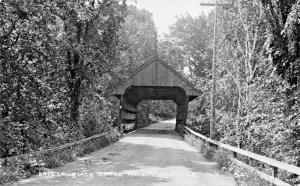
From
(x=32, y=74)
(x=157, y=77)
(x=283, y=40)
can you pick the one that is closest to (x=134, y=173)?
(x=32, y=74)

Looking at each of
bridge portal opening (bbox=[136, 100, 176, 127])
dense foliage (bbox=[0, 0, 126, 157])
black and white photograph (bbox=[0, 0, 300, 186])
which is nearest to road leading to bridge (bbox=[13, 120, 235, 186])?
black and white photograph (bbox=[0, 0, 300, 186])

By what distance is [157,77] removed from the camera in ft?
97.2

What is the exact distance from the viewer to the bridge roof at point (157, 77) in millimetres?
29453

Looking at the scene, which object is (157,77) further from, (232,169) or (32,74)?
(232,169)

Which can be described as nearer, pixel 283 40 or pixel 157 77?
pixel 283 40

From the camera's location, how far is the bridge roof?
29.5m

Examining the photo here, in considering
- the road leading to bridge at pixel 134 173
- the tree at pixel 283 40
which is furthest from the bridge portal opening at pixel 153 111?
the tree at pixel 283 40

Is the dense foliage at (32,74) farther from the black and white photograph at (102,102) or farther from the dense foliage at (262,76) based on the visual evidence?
the dense foliage at (262,76)

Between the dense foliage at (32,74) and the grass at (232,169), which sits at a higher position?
the dense foliage at (32,74)

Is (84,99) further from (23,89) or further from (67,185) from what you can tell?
(67,185)

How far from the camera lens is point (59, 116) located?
14773mm

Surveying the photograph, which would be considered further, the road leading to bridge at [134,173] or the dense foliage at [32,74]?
the dense foliage at [32,74]

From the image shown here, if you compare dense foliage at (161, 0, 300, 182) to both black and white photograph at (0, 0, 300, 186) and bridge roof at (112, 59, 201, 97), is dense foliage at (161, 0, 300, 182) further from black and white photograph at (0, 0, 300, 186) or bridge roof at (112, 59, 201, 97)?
bridge roof at (112, 59, 201, 97)

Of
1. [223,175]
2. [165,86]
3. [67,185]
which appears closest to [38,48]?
[67,185]
